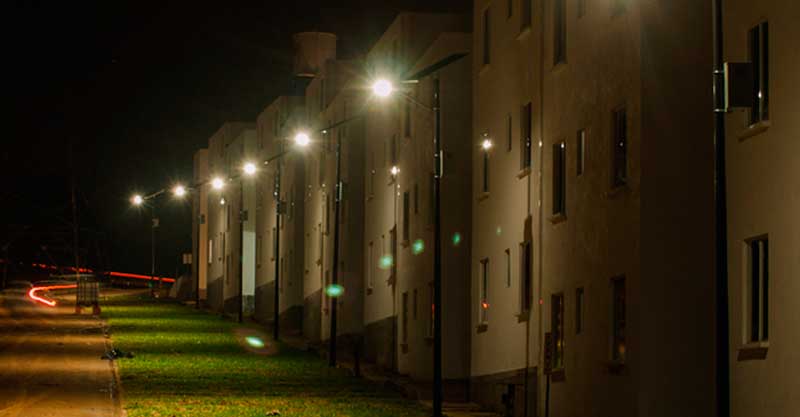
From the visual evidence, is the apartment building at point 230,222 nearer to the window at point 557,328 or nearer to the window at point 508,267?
the window at point 508,267

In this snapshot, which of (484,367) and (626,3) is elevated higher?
(626,3)

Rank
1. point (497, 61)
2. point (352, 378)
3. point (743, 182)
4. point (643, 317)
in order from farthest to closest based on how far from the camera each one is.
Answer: point (352, 378)
point (497, 61)
point (643, 317)
point (743, 182)

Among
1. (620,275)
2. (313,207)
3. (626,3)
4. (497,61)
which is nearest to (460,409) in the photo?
(497,61)

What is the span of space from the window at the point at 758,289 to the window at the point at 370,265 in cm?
3016

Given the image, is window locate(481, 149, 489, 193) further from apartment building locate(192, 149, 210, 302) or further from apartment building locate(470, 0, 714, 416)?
apartment building locate(192, 149, 210, 302)

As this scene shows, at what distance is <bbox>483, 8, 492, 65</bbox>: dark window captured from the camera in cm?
3180

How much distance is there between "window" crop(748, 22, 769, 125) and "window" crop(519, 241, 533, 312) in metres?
10.2

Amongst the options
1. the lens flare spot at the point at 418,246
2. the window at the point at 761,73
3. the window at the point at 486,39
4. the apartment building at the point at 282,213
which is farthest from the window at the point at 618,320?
the apartment building at the point at 282,213

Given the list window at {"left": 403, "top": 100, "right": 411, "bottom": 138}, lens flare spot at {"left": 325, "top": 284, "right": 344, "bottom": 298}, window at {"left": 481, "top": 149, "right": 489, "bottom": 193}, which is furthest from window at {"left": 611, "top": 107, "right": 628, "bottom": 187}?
lens flare spot at {"left": 325, "top": 284, "right": 344, "bottom": 298}

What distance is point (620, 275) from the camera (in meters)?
21.2

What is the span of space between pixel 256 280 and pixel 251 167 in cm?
1401

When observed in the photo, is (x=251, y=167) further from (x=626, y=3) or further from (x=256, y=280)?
(x=626, y=3)

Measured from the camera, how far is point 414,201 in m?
39.1

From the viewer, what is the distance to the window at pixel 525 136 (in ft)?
91.6
